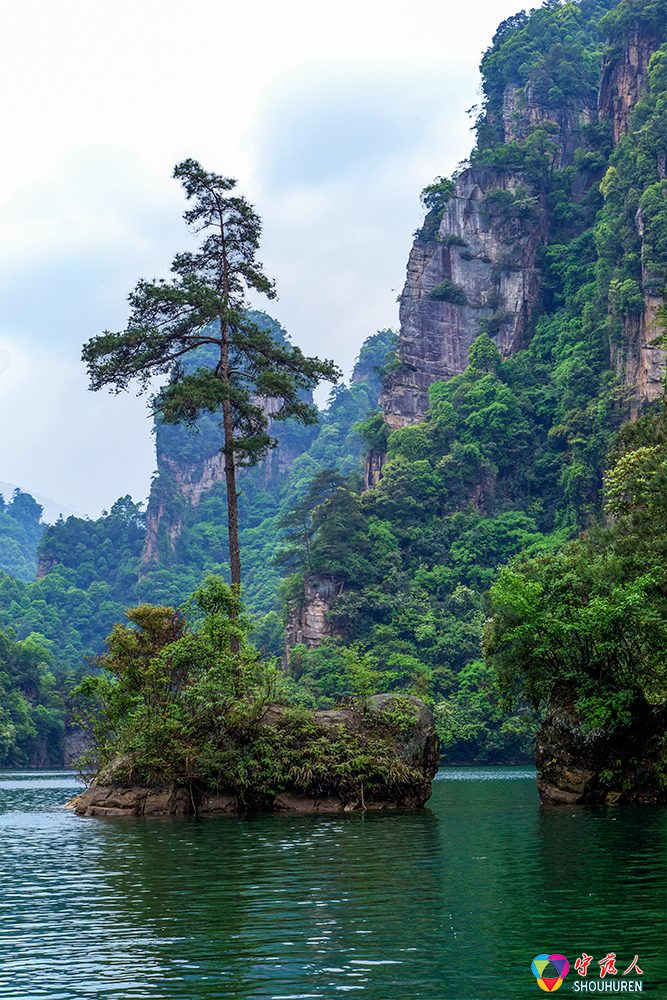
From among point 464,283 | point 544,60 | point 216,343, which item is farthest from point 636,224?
point 216,343

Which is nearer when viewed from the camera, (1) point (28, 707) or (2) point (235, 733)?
(2) point (235, 733)

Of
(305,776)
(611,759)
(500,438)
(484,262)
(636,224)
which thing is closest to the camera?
(305,776)

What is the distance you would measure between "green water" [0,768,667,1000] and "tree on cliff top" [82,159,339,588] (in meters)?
12.9

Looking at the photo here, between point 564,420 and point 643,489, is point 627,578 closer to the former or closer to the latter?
point 643,489

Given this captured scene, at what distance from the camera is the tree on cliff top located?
103ft

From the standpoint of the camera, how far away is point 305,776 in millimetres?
25875

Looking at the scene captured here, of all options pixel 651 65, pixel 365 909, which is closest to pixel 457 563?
pixel 651 65

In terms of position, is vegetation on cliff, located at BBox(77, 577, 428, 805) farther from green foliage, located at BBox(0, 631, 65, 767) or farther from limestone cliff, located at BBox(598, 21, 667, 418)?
green foliage, located at BBox(0, 631, 65, 767)

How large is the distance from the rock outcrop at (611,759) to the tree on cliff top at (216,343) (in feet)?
33.5

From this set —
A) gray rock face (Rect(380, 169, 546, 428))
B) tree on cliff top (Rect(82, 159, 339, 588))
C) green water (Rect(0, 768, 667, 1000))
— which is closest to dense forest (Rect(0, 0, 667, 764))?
→ gray rock face (Rect(380, 169, 546, 428))

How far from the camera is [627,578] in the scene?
27234mm

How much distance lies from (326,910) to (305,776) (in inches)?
585

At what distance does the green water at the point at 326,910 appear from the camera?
27.3 ft

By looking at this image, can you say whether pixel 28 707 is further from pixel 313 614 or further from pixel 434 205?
pixel 434 205
